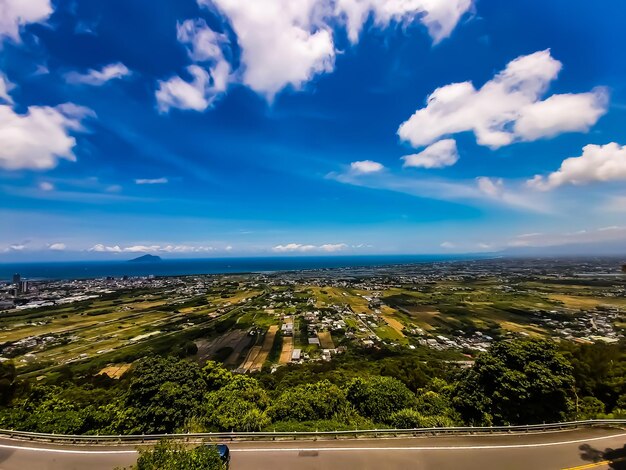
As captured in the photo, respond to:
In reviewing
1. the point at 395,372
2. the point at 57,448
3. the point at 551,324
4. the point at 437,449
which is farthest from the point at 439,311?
the point at 57,448

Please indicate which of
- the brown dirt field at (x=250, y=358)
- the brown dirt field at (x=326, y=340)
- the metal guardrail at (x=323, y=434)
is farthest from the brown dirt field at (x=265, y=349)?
the metal guardrail at (x=323, y=434)

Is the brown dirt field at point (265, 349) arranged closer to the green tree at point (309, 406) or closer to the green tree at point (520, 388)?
the green tree at point (309, 406)

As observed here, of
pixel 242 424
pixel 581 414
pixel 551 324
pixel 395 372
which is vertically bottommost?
pixel 551 324

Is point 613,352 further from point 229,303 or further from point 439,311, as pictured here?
point 229,303

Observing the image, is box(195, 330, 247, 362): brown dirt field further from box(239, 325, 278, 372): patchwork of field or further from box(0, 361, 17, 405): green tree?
box(0, 361, 17, 405): green tree

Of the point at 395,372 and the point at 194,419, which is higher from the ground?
the point at 194,419

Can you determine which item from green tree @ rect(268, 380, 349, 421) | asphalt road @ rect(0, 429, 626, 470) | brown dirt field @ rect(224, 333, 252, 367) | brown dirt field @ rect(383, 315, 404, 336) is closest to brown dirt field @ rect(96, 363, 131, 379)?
brown dirt field @ rect(224, 333, 252, 367)
